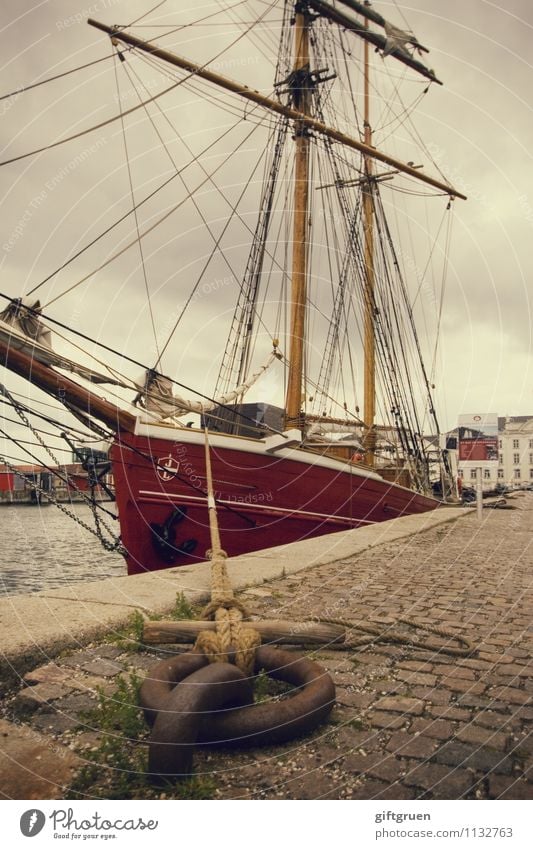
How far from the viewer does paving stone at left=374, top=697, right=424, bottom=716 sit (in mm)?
2778

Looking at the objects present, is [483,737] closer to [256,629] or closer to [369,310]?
[256,629]

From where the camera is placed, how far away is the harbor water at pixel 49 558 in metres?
19.5

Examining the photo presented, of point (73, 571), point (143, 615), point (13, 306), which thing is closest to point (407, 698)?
point (143, 615)

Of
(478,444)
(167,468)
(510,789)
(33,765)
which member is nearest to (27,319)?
(167,468)

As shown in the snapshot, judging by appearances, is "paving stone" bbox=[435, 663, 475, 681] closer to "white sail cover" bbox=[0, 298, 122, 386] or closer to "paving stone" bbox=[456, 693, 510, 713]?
"paving stone" bbox=[456, 693, 510, 713]

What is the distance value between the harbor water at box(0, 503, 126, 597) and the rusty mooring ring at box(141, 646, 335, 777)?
9.69m

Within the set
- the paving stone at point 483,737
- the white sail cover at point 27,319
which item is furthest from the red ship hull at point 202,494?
the paving stone at point 483,737

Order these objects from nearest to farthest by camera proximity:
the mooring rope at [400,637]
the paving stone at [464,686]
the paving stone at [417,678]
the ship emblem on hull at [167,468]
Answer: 1. the paving stone at [464,686]
2. the paving stone at [417,678]
3. the mooring rope at [400,637]
4. the ship emblem on hull at [167,468]

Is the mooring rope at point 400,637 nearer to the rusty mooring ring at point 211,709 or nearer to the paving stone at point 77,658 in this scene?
the rusty mooring ring at point 211,709

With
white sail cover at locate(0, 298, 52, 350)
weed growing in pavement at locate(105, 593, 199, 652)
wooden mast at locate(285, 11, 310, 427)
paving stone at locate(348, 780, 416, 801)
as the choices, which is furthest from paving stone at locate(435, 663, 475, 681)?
wooden mast at locate(285, 11, 310, 427)

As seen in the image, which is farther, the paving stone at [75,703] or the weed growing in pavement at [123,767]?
the paving stone at [75,703]

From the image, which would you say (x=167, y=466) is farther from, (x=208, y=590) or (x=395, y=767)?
(x=395, y=767)

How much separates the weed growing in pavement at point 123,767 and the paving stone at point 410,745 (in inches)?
31.9

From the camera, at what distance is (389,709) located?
9.15ft
